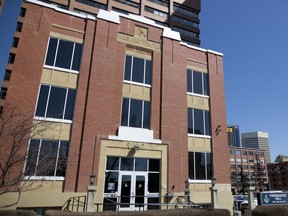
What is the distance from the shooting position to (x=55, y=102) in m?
15.6

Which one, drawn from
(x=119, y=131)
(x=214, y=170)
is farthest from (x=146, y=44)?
(x=214, y=170)

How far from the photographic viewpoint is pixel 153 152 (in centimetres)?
1689

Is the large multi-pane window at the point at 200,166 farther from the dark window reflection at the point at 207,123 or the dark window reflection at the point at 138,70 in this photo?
the dark window reflection at the point at 138,70

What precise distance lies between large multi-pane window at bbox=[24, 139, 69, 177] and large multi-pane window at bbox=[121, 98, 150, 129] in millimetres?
4609

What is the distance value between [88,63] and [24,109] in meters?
5.49

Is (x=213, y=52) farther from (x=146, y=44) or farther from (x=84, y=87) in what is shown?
(x=84, y=87)

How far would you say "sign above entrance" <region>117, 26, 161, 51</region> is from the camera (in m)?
18.8

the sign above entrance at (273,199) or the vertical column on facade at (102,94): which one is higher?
the vertical column on facade at (102,94)

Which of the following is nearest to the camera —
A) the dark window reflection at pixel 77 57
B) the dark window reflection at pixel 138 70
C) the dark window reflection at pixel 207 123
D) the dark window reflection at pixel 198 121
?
the dark window reflection at pixel 77 57

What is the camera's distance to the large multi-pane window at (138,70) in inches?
720

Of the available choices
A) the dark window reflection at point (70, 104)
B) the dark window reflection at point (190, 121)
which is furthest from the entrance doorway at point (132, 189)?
the dark window reflection at point (190, 121)

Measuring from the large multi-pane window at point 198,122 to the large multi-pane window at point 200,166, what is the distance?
1.88 metres

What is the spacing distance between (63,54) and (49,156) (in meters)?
7.66

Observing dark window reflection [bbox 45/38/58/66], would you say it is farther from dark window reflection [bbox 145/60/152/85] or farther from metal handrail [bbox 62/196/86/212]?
metal handrail [bbox 62/196/86/212]
